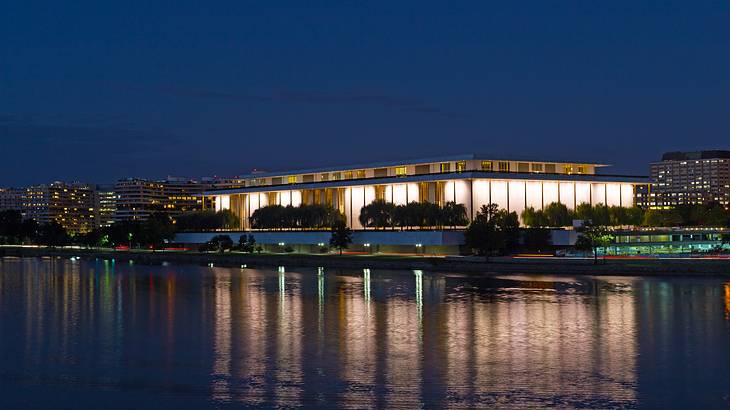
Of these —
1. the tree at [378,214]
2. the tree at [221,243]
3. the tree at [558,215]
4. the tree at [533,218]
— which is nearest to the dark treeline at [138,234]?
the tree at [221,243]

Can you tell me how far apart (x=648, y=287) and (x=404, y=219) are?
165 feet

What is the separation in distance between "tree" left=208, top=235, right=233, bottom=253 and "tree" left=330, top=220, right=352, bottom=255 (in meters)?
17.7

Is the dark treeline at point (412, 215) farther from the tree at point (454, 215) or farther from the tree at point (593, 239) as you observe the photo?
the tree at point (593, 239)

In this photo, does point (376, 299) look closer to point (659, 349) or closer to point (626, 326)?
point (626, 326)

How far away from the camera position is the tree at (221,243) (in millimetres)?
110312

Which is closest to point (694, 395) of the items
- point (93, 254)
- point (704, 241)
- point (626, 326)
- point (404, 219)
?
point (626, 326)

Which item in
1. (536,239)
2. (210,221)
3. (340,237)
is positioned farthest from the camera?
(210,221)

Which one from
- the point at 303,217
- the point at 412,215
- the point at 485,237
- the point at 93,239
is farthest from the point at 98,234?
the point at 485,237

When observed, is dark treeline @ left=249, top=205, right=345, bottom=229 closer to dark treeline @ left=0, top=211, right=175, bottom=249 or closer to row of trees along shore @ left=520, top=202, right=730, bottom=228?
dark treeline @ left=0, top=211, right=175, bottom=249

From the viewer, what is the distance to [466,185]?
102 metres

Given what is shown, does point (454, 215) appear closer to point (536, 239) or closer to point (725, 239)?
point (536, 239)

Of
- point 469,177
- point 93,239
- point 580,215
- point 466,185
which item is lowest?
point 93,239

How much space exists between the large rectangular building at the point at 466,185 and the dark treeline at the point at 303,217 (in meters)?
3.51

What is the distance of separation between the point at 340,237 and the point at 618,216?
1316 inches
